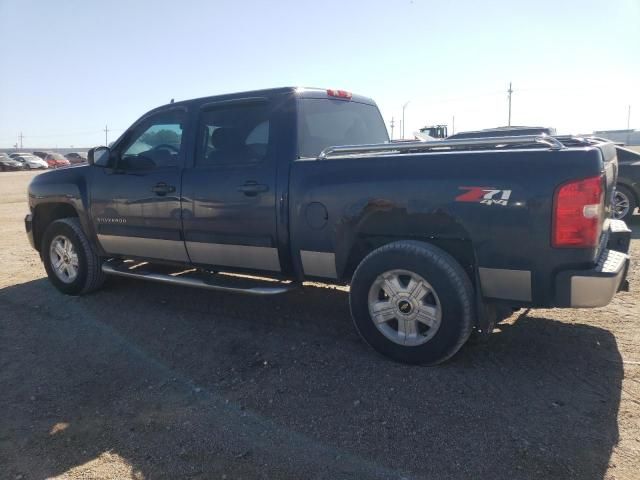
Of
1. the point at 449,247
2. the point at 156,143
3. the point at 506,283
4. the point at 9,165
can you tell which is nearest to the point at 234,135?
the point at 156,143

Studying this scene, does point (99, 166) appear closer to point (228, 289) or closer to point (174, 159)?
point (174, 159)

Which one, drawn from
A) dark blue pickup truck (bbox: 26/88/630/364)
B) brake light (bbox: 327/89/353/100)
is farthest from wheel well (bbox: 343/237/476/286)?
brake light (bbox: 327/89/353/100)

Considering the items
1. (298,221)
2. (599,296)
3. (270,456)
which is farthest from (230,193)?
(599,296)

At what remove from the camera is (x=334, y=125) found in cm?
478

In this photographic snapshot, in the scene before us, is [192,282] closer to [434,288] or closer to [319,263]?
[319,263]

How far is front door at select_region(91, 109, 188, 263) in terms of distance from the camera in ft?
16.0

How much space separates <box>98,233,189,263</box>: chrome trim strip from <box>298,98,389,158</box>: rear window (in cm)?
152

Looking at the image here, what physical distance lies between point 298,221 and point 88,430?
199cm

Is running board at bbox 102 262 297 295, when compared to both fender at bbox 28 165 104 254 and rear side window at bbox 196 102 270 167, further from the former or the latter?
rear side window at bbox 196 102 270 167

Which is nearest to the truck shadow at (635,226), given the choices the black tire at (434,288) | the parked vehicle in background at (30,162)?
the black tire at (434,288)

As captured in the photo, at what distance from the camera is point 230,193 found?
440 cm

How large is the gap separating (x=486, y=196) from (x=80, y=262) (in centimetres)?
442

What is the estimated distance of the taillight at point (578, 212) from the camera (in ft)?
9.96

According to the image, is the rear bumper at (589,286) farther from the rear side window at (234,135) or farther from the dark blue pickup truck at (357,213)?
the rear side window at (234,135)
